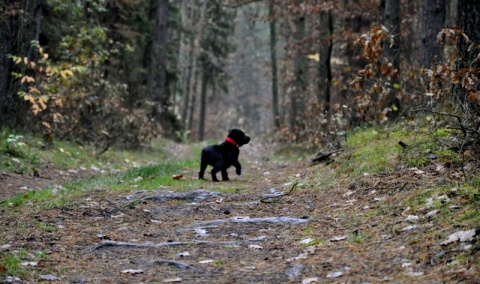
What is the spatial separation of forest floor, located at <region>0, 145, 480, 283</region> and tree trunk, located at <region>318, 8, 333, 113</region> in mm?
9494

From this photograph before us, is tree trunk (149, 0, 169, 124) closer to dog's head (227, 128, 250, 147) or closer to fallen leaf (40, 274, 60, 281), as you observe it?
dog's head (227, 128, 250, 147)

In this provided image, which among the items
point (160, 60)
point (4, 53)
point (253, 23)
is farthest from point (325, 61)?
point (160, 60)

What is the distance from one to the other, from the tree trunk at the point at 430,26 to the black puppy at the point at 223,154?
4.40m

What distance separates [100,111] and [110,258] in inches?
521

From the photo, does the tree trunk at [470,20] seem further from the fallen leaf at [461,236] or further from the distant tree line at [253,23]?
the fallen leaf at [461,236]

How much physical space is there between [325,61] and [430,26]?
326 inches

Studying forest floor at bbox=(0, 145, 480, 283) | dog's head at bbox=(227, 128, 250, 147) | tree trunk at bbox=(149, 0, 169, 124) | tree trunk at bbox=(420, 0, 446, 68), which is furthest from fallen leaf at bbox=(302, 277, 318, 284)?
tree trunk at bbox=(149, 0, 169, 124)

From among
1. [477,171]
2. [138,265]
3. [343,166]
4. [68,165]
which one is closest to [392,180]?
[477,171]

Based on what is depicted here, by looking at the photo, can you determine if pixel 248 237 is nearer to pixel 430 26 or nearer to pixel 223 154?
pixel 223 154

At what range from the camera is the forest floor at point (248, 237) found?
15.2 ft

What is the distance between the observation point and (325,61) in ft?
66.2

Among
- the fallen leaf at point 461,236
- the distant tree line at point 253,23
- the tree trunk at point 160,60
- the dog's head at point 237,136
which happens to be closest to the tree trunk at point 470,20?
the distant tree line at point 253,23

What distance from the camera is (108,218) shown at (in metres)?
7.23

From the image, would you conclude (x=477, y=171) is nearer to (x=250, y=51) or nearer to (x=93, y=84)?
(x=93, y=84)
